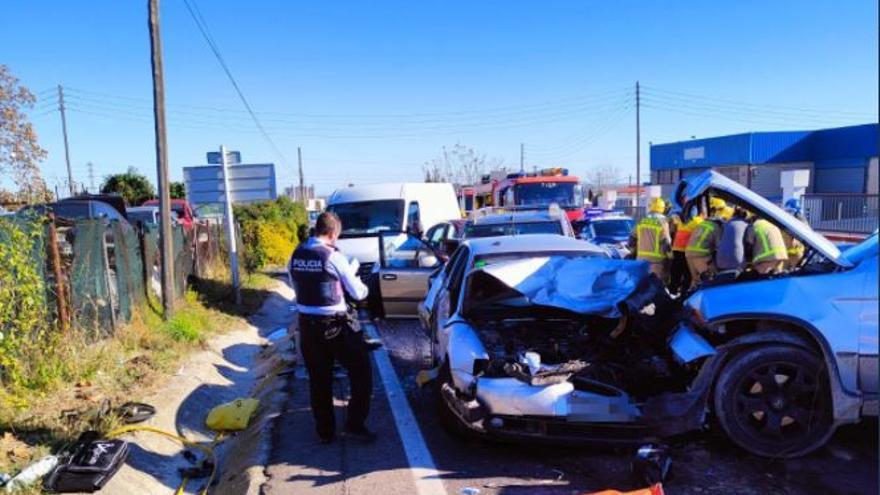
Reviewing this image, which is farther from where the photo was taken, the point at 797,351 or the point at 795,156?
the point at 795,156

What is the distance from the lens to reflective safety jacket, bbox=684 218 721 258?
322 inches

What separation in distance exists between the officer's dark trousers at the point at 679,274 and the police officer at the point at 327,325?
614cm

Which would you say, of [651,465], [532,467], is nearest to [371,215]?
[532,467]

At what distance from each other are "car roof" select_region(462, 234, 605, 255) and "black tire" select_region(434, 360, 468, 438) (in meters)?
1.40

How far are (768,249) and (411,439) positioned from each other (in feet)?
12.2

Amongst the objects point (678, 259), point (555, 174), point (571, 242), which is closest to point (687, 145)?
point (555, 174)

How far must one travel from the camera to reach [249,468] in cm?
474

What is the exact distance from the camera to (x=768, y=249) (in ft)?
20.0

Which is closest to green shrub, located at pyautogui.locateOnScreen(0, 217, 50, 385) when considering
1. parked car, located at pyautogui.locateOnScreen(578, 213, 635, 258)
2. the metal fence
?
parked car, located at pyautogui.locateOnScreen(578, 213, 635, 258)

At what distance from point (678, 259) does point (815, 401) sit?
555cm

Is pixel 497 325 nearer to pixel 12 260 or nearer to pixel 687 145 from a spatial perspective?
pixel 12 260

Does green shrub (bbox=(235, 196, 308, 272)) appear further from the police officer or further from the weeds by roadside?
the police officer

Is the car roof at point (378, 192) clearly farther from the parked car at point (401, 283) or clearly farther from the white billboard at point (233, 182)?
the parked car at point (401, 283)

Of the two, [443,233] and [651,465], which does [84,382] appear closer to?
[651,465]
